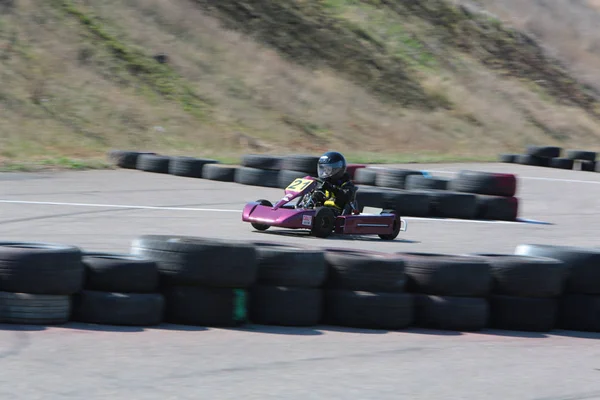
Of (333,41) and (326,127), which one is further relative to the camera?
(333,41)

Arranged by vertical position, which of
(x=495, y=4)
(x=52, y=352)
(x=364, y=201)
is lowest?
(x=52, y=352)

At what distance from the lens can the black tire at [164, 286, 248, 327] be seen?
19.4 ft

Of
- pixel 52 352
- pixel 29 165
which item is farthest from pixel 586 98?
pixel 52 352

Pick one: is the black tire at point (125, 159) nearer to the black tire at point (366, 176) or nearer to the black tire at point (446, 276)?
the black tire at point (366, 176)

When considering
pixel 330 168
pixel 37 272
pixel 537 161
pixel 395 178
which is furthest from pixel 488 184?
pixel 537 161

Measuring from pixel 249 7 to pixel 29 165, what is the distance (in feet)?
52.3

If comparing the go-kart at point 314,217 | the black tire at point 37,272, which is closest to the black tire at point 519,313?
the black tire at point 37,272

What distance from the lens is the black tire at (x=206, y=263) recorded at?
19.3 ft

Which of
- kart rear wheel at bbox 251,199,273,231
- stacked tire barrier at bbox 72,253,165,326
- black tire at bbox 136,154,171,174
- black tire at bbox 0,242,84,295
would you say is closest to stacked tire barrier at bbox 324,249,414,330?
stacked tire barrier at bbox 72,253,165,326

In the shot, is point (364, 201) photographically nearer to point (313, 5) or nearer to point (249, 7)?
point (249, 7)

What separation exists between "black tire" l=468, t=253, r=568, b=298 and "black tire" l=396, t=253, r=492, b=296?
136 millimetres

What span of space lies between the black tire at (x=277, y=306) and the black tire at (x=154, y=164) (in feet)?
40.3

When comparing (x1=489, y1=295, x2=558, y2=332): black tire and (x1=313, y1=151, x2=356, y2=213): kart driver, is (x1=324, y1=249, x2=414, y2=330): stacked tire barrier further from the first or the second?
(x1=313, y1=151, x2=356, y2=213): kart driver

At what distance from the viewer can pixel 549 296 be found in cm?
663
